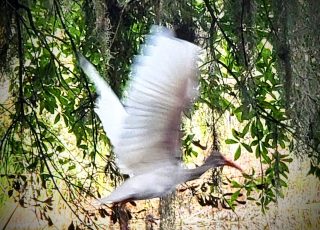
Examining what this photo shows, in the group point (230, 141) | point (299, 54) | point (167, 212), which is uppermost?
point (299, 54)

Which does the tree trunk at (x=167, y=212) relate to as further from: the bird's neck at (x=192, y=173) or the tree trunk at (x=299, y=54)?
the tree trunk at (x=299, y=54)

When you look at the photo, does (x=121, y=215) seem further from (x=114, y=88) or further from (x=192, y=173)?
(x=192, y=173)

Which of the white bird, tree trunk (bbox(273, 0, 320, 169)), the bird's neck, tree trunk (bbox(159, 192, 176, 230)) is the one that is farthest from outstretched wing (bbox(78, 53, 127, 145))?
tree trunk (bbox(273, 0, 320, 169))

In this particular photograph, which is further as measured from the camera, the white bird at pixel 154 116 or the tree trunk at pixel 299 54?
the tree trunk at pixel 299 54

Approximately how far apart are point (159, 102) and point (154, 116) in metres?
0.03

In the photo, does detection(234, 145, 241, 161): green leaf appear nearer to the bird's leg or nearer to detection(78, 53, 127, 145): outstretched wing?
the bird's leg

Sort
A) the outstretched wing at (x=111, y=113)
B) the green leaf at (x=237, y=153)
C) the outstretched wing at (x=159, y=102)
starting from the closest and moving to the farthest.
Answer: the outstretched wing at (x=159, y=102) → the outstretched wing at (x=111, y=113) → the green leaf at (x=237, y=153)

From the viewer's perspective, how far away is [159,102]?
3.34 ft

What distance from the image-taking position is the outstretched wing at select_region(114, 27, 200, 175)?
0.98m

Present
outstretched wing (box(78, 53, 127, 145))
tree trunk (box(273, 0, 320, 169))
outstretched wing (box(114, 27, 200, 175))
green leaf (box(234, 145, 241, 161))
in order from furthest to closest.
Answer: green leaf (box(234, 145, 241, 161)), tree trunk (box(273, 0, 320, 169)), outstretched wing (box(78, 53, 127, 145)), outstretched wing (box(114, 27, 200, 175))

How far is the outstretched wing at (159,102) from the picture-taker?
0.98m

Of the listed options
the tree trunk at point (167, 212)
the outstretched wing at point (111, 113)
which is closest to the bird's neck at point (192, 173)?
the outstretched wing at point (111, 113)

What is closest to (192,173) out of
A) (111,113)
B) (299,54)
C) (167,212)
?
(111,113)

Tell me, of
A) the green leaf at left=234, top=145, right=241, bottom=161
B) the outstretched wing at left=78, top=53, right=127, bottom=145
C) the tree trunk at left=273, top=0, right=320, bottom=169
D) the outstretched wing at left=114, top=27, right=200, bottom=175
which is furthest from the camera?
the green leaf at left=234, top=145, right=241, bottom=161
